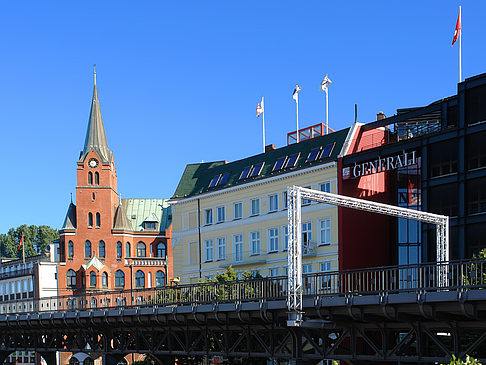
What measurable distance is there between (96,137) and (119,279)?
22.1 metres

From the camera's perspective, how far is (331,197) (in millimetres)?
41750

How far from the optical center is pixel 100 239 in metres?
130

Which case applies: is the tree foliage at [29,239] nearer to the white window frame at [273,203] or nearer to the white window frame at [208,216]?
the white window frame at [208,216]

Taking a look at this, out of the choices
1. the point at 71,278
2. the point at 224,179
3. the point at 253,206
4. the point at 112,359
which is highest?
the point at 224,179

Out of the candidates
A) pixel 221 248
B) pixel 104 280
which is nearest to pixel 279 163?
pixel 221 248

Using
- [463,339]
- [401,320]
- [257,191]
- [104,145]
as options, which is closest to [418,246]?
[463,339]

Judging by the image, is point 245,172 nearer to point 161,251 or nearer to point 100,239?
point 100,239

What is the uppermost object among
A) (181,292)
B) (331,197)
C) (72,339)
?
(331,197)

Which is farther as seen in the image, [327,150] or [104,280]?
[104,280]

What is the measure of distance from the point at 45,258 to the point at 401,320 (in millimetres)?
101086

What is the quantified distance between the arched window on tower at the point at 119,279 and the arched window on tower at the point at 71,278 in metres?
6.62

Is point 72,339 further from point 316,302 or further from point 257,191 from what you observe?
point 316,302

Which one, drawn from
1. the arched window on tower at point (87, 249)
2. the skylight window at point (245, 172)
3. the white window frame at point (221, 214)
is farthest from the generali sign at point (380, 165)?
the arched window on tower at point (87, 249)

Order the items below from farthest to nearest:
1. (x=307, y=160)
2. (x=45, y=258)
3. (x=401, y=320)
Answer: (x=45, y=258)
(x=307, y=160)
(x=401, y=320)
